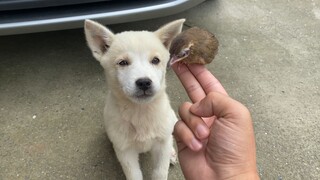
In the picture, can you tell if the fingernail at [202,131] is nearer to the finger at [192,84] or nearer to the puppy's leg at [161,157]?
the finger at [192,84]

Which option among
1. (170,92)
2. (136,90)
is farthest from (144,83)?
(170,92)

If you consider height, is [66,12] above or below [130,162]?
above

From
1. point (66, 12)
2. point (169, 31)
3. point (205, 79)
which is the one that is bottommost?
point (66, 12)

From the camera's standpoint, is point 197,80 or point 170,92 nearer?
point 197,80

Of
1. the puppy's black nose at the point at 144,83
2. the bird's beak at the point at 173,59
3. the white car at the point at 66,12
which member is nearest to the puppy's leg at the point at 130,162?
the puppy's black nose at the point at 144,83

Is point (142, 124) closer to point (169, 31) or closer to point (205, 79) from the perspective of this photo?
point (205, 79)

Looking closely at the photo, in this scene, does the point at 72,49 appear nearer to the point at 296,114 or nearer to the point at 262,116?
the point at 262,116

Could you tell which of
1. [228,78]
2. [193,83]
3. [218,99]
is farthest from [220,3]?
[218,99]
